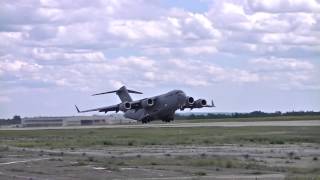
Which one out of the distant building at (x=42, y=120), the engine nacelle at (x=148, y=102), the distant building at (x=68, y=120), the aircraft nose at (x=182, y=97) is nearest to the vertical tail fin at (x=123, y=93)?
the engine nacelle at (x=148, y=102)

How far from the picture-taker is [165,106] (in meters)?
90.2

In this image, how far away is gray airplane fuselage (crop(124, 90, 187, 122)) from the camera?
8919 centimetres

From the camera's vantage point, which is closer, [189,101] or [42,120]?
[189,101]

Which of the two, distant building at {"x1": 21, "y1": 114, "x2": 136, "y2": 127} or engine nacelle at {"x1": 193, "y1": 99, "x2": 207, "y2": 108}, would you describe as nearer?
engine nacelle at {"x1": 193, "y1": 99, "x2": 207, "y2": 108}

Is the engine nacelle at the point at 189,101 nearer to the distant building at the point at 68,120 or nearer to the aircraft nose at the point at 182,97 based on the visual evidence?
the aircraft nose at the point at 182,97

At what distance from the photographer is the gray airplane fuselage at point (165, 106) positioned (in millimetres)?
Answer: 89188

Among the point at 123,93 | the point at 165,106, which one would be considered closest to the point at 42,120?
the point at 123,93

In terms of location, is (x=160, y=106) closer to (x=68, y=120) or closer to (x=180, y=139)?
(x=180, y=139)

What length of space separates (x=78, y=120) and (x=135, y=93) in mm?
57899

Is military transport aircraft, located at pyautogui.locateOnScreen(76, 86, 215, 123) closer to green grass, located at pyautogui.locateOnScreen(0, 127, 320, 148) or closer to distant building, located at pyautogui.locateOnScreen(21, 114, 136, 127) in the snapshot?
green grass, located at pyautogui.locateOnScreen(0, 127, 320, 148)

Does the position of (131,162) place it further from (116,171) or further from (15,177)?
(15,177)

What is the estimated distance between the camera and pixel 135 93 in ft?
392

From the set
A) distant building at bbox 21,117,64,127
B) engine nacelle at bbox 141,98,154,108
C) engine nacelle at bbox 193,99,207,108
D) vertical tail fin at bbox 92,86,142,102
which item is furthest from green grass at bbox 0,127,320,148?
distant building at bbox 21,117,64,127


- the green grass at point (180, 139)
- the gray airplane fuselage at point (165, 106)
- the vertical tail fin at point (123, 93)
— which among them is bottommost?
the green grass at point (180, 139)
